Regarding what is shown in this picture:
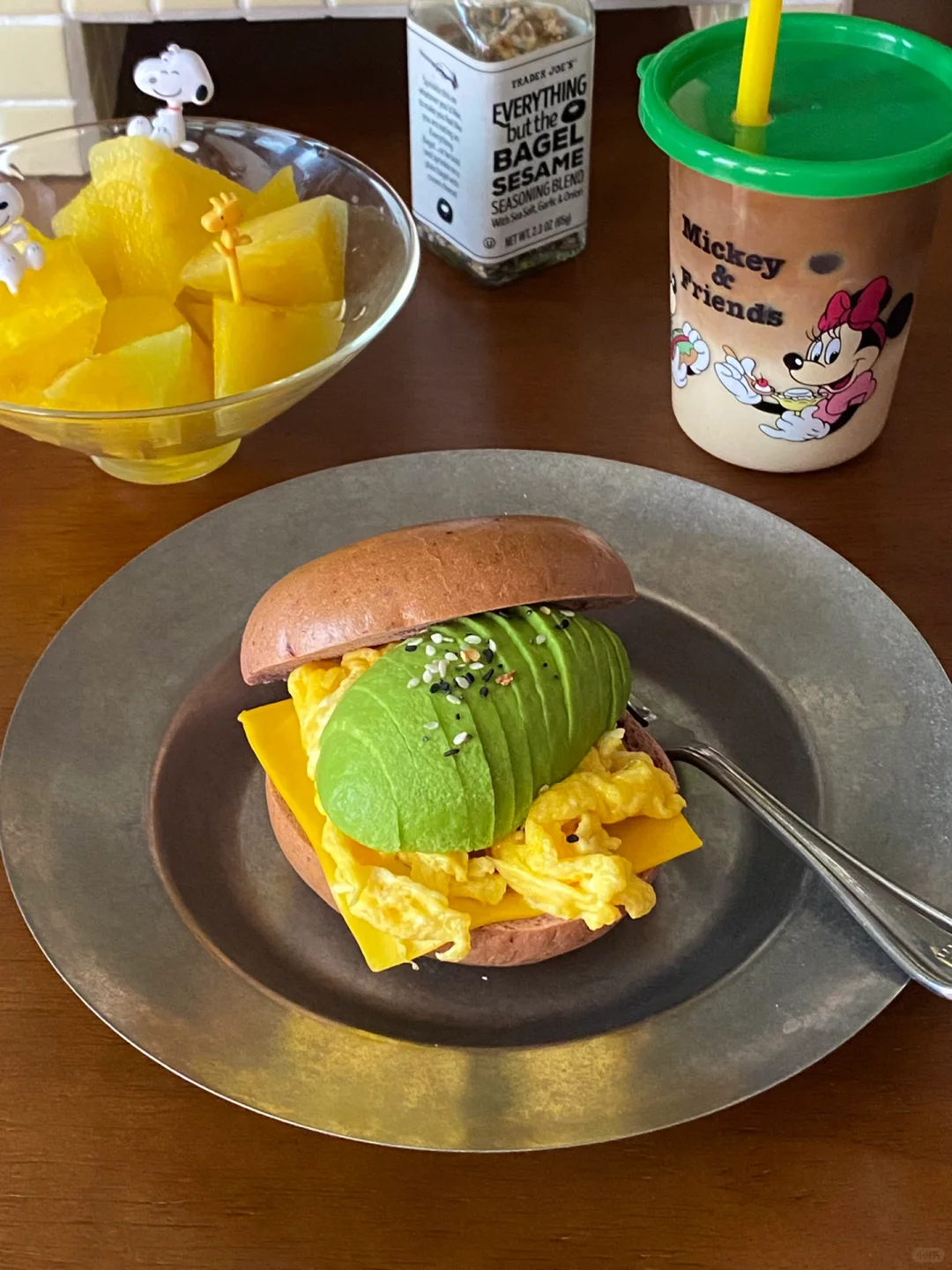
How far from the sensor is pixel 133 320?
100cm

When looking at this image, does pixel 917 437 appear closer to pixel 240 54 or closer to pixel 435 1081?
pixel 435 1081

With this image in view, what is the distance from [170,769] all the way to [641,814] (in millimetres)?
326

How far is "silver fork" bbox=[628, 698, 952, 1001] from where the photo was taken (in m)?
0.69

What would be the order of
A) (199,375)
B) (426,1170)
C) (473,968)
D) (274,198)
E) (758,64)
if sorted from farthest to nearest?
(274,198)
(199,375)
(758,64)
(473,968)
(426,1170)

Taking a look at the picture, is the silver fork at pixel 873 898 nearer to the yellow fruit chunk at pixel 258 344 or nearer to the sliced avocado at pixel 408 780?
the sliced avocado at pixel 408 780

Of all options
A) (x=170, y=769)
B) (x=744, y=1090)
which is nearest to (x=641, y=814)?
(x=744, y=1090)

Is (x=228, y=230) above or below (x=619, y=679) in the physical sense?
above

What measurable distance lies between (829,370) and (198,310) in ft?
1.71

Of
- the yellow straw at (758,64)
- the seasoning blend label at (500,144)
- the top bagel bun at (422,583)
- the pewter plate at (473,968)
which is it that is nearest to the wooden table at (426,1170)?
the pewter plate at (473,968)

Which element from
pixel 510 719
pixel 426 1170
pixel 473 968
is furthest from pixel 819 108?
pixel 426 1170

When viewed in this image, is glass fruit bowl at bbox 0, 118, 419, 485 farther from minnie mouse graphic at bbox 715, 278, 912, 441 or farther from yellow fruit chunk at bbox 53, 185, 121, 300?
minnie mouse graphic at bbox 715, 278, 912, 441

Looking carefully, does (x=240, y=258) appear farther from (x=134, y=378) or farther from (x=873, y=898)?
(x=873, y=898)

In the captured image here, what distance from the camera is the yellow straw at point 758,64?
875 mm

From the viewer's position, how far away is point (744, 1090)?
0.65 m
